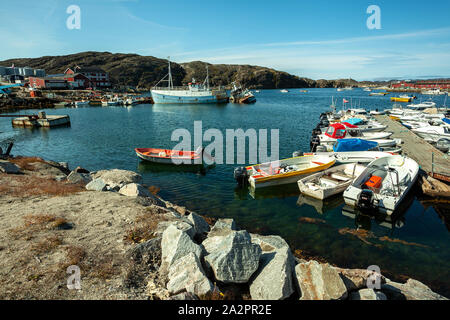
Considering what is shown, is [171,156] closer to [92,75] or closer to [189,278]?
[189,278]

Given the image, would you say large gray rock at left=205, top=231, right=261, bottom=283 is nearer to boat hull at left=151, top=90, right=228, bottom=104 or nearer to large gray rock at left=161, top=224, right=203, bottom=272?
large gray rock at left=161, top=224, right=203, bottom=272

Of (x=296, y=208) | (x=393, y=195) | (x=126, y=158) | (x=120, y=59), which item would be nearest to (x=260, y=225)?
(x=296, y=208)

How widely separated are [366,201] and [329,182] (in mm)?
3699

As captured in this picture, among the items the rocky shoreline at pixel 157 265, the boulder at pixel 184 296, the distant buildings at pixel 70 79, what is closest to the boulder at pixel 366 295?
the rocky shoreline at pixel 157 265

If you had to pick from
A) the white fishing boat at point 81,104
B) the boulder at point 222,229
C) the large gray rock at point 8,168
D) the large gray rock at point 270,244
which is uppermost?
the white fishing boat at point 81,104

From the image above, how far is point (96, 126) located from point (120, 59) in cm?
17978


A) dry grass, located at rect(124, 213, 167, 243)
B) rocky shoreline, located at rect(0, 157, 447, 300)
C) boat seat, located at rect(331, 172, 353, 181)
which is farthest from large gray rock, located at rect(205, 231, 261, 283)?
boat seat, located at rect(331, 172, 353, 181)

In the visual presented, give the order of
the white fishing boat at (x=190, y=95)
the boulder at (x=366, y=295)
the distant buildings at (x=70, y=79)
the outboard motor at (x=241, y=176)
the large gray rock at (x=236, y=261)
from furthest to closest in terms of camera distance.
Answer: the distant buildings at (x=70, y=79) < the white fishing boat at (x=190, y=95) < the outboard motor at (x=241, y=176) < the large gray rock at (x=236, y=261) < the boulder at (x=366, y=295)

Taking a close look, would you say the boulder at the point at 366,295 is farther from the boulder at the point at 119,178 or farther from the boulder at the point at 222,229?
the boulder at the point at 119,178

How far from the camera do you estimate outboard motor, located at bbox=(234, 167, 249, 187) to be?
1805cm

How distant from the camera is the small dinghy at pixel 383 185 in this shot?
1381 cm

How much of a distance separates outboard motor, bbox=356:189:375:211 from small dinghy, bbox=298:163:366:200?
2120 millimetres

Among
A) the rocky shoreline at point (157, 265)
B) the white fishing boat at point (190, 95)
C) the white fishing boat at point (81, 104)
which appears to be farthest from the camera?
the white fishing boat at point (190, 95)

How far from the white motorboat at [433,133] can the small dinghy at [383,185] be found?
594 inches
